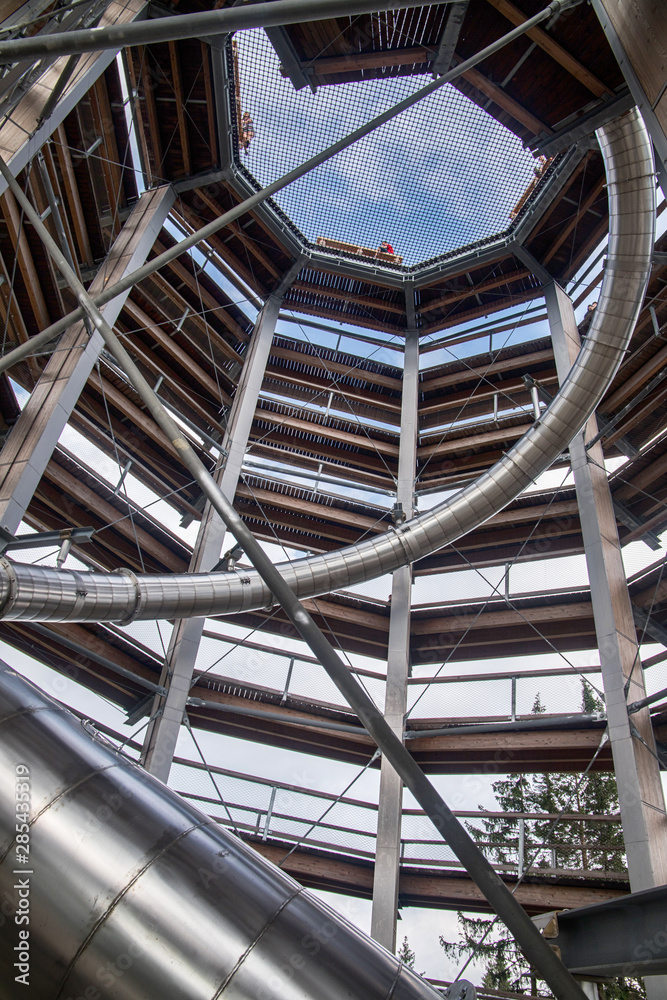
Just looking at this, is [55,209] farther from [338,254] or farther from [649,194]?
[338,254]

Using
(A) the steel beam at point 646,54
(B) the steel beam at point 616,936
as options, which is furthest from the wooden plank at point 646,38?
(B) the steel beam at point 616,936

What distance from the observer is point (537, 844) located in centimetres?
970

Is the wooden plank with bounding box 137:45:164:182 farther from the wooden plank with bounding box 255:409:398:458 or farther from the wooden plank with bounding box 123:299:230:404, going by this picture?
the wooden plank with bounding box 255:409:398:458

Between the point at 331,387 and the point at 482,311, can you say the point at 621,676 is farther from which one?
the point at 482,311

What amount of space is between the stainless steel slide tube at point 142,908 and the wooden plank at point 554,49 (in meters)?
11.5

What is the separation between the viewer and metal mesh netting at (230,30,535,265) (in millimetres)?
11734

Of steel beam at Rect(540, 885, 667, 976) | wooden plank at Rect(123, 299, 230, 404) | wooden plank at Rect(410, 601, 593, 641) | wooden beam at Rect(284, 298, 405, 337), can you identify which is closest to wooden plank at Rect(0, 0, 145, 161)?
wooden plank at Rect(123, 299, 230, 404)

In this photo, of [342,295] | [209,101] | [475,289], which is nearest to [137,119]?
[209,101]

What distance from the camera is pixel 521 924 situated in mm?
2365

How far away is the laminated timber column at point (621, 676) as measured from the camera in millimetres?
7977

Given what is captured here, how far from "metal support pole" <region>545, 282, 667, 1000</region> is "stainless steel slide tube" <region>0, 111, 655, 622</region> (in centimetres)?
185

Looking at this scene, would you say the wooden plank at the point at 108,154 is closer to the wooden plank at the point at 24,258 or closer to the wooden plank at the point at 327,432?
the wooden plank at the point at 24,258

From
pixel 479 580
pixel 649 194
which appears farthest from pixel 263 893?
pixel 479 580

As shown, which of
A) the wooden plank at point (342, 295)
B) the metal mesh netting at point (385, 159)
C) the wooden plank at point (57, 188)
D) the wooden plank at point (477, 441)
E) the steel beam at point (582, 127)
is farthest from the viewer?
the wooden plank at point (342, 295)
